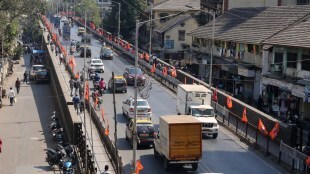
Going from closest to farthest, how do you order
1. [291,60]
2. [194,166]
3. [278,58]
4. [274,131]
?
[194,166] < [274,131] < [291,60] < [278,58]

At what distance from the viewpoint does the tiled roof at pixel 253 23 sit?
49.0 meters

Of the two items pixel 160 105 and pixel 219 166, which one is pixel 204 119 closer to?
pixel 219 166

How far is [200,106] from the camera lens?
36.0 metres

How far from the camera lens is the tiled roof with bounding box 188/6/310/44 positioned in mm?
48969

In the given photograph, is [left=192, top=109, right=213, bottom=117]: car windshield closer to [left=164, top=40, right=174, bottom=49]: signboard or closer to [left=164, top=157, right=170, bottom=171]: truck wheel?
[left=164, top=157, right=170, bottom=171]: truck wheel

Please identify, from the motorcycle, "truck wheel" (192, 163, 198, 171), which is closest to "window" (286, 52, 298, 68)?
"truck wheel" (192, 163, 198, 171)

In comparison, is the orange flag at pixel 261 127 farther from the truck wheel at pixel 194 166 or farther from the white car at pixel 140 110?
the white car at pixel 140 110

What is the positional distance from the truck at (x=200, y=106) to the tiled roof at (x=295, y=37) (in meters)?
8.04

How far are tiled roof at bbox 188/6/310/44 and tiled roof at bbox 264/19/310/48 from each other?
222 centimetres

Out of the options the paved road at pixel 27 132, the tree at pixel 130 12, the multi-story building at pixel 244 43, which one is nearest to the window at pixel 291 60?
the multi-story building at pixel 244 43

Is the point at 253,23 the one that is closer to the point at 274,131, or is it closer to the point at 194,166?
the point at 274,131

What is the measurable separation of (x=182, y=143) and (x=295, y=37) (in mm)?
18967

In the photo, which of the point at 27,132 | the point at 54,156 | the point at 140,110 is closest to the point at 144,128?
the point at 54,156

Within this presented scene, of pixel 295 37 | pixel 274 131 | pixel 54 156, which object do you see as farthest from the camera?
pixel 295 37
